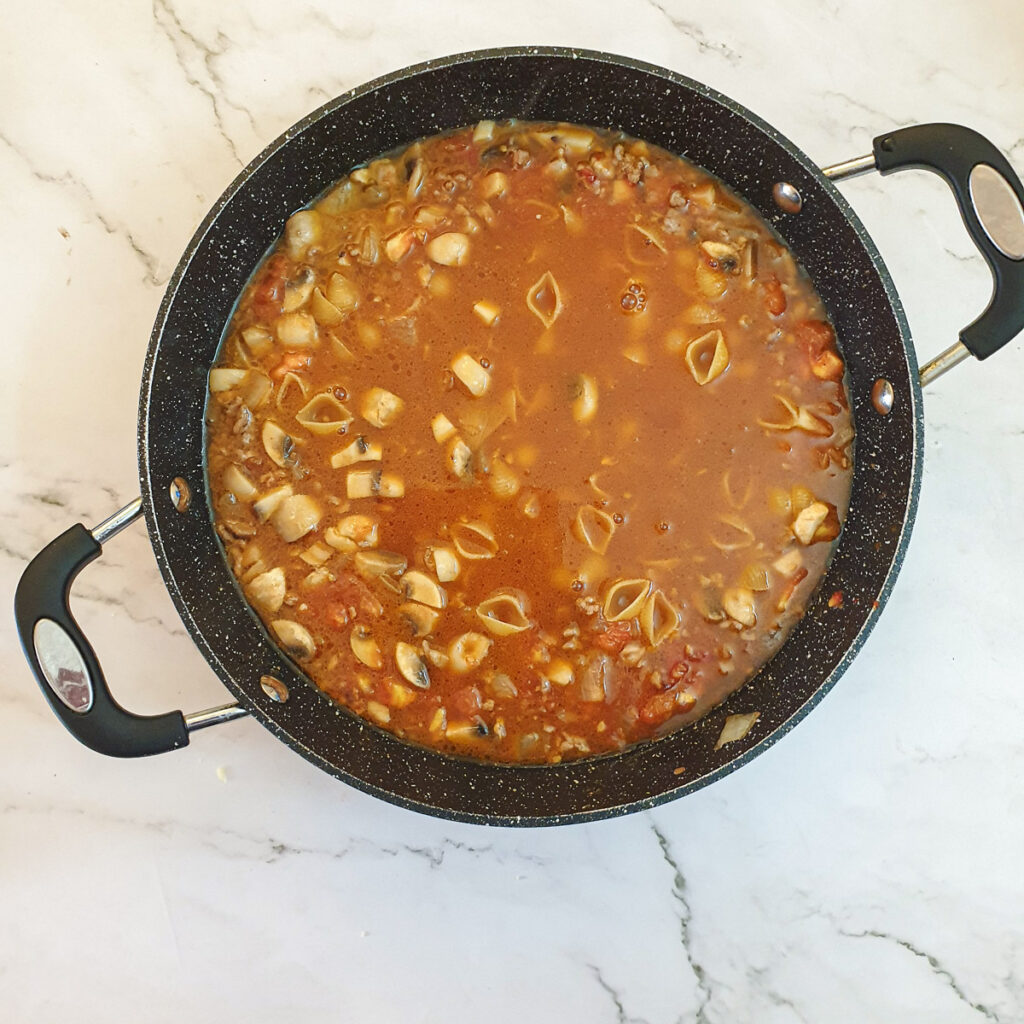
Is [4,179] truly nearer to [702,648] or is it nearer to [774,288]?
[774,288]

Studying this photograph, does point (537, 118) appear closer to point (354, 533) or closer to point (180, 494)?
point (354, 533)

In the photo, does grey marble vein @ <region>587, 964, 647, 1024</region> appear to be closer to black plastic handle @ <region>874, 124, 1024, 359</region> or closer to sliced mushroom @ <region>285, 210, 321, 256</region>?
black plastic handle @ <region>874, 124, 1024, 359</region>

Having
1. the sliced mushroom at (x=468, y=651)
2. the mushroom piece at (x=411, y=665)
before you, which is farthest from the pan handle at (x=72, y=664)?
the sliced mushroom at (x=468, y=651)

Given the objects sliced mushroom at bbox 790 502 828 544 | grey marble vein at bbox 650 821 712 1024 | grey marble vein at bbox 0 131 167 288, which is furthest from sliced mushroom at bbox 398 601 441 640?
grey marble vein at bbox 0 131 167 288

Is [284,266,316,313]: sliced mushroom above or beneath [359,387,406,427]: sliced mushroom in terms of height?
above

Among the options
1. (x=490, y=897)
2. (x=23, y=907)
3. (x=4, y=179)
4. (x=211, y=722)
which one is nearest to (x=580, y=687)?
(x=490, y=897)

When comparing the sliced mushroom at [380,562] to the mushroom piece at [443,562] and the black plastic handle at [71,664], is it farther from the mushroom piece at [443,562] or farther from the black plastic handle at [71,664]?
the black plastic handle at [71,664]

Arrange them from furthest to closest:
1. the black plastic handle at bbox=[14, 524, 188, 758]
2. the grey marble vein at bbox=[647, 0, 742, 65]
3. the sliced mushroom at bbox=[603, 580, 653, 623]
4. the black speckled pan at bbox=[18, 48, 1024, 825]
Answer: the grey marble vein at bbox=[647, 0, 742, 65]
the sliced mushroom at bbox=[603, 580, 653, 623]
the black speckled pan at bbox=[18, 48, 1024, 825]
the black plastic handle at bbox=[14, 524, 188, 758]
